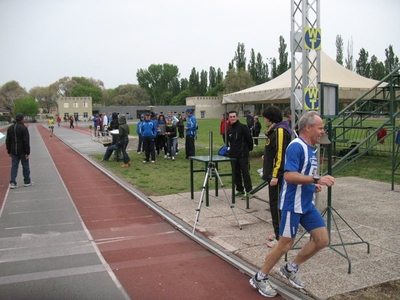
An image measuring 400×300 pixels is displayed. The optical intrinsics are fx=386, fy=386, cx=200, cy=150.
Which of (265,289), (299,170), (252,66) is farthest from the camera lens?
(252,66)

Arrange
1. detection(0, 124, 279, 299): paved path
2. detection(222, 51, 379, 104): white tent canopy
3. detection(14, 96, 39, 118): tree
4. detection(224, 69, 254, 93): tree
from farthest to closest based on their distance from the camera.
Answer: detection(14, 96, 39, 118): tree → detection(224, 69, 254, 93): tree → detection(222, 51, 379, 104): white tent canopy → detection(0, 124, 279, 299): paved path

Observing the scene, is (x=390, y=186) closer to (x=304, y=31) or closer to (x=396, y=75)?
(x=396, y=75)

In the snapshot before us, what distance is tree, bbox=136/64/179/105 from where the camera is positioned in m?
135

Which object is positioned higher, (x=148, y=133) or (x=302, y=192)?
(x=148, y=133)

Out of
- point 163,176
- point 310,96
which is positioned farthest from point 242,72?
point 310,96

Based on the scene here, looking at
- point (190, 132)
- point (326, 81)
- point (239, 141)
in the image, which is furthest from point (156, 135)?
point (239, 141)

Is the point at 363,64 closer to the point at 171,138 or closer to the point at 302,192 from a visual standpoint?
the point at 171,138

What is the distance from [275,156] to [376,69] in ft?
236

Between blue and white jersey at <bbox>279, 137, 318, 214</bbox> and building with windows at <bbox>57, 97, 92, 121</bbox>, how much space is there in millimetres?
99631

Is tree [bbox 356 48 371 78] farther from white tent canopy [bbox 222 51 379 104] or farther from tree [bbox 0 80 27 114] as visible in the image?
tree [bbox 0 80 27 114]

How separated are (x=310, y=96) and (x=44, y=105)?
134755mm

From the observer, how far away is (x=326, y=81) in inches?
547


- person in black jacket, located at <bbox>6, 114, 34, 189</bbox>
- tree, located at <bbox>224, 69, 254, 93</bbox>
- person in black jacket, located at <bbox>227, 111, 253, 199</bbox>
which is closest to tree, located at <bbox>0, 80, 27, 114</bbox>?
tree, located at <bbox>224, 69, 254, 93</bbox>

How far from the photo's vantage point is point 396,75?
9195mm
